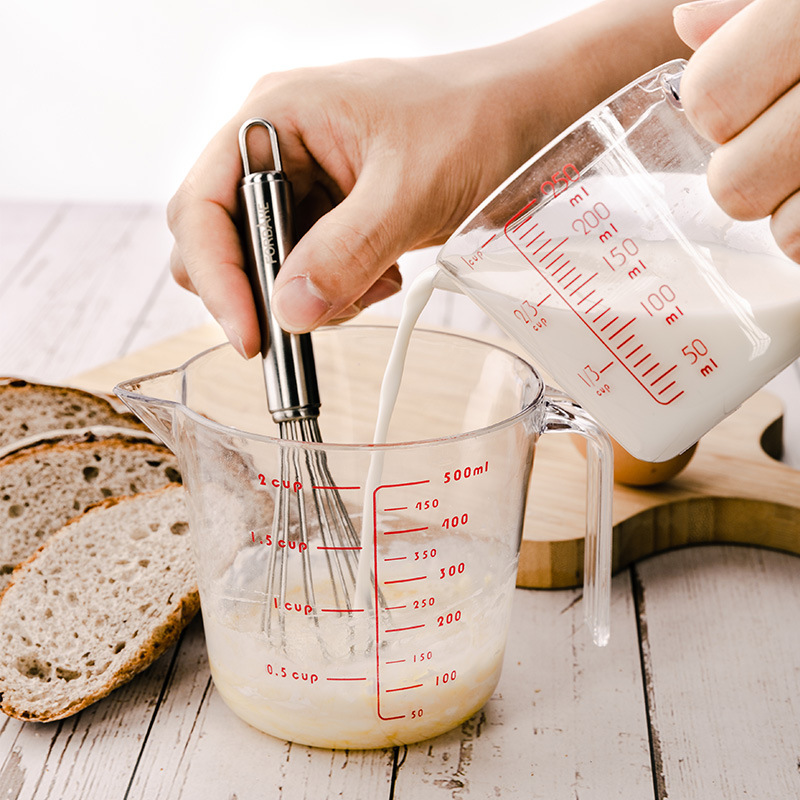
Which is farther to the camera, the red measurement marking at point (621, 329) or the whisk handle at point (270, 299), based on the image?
the whisk handle at point (270, 299)

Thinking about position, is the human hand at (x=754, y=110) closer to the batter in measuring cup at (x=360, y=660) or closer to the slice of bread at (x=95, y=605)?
the batter in measuring cup at (x=360, y=660)

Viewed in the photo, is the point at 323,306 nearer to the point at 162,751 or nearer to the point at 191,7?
the point at 162,751

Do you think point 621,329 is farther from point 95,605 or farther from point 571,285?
point 95,605

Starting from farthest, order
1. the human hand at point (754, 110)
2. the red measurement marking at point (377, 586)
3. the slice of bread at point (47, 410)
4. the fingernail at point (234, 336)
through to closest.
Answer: the slice of bread at point (47, 410) → the fingernail at point (234, 336) → the red measurement marking at point (377, 586) → the human hand at point (754, 110)

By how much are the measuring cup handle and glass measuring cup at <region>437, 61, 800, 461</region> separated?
0.07 meters

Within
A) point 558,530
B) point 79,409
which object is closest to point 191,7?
point 79,409

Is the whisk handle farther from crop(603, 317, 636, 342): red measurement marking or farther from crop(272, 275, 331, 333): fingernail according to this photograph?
crop(603, 317, 636, 342): red measurement marking

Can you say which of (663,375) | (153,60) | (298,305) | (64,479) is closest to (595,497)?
(663,375)

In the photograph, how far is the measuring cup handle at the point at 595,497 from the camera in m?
0.71

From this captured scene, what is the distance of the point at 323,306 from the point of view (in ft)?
2.42

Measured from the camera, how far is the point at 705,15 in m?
0.62

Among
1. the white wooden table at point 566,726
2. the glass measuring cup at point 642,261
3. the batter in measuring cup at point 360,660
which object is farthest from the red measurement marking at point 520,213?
the white wooden table at point 566,726

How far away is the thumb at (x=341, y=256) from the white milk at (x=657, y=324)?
0.42ft

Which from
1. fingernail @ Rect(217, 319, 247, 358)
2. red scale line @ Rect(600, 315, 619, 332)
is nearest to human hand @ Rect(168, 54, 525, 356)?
fingernail @ Rect(217, 319, 247, 358)
